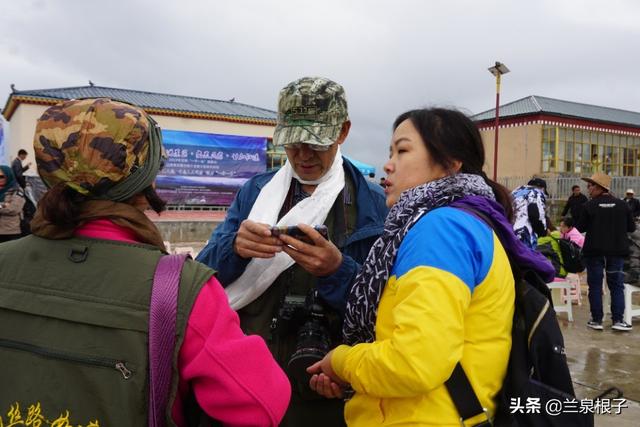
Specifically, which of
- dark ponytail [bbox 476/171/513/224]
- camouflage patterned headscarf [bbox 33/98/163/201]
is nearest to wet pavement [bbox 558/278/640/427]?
dark ponytail [bbox 476/171/513/224]

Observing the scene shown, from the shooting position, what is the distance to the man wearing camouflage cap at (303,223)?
1.83 metres

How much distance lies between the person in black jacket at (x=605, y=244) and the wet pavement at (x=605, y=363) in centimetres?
29

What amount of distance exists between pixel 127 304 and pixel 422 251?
2.34 feet

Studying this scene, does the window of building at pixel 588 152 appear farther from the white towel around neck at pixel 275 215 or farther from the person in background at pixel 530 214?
the white towel around neck at pixel 275 215

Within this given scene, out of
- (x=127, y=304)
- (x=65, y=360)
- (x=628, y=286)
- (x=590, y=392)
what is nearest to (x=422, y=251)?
(x=127, y=304)

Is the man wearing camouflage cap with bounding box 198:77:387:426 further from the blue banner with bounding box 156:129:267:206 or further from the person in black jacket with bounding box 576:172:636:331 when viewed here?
the blue banner with bounding box 156:129:267:206

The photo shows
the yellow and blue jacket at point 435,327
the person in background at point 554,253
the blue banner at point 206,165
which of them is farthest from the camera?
the blue banner at point 206,165

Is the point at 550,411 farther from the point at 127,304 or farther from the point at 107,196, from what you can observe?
the point at 107,196

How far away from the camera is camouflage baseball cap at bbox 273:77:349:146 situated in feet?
6.17

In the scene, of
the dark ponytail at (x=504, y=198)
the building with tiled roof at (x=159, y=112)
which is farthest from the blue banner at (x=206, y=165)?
the dark ponytail at (x=504, y=198)

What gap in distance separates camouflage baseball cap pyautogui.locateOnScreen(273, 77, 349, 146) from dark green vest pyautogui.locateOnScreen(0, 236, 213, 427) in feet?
2.96

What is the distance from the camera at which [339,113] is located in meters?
1.93

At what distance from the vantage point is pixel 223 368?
1065 millimetres

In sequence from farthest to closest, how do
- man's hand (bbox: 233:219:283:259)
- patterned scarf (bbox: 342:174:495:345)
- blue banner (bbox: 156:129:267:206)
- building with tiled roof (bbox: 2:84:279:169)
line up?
building with tiled roof (bbox: 2:84:279:169), blue banner (bbox: 156:129:267:206), man's hand (bbox: 233:219:283:259), patterned scarf (bbox: 342:174:495:345)
